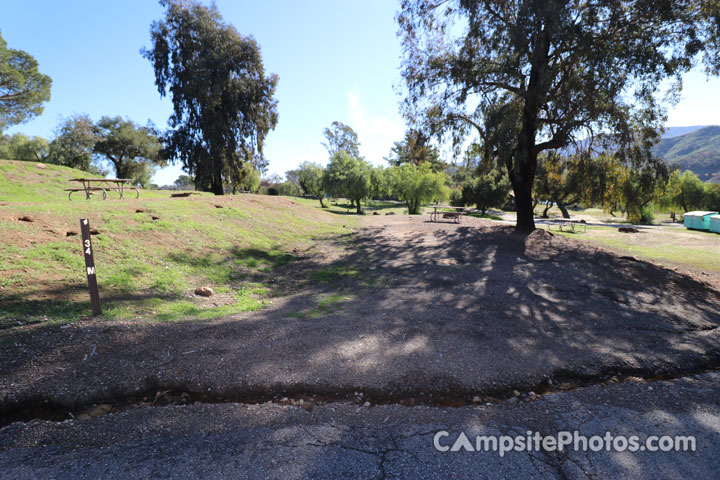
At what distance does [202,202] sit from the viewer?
1491 cm

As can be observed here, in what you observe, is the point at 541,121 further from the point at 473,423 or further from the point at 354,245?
the point at 473,423

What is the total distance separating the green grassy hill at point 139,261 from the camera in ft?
17.9

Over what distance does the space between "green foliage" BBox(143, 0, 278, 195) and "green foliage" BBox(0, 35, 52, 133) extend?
51.0ft

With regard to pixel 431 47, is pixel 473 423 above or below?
below

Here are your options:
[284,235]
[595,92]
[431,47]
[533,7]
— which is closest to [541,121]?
[595,92]

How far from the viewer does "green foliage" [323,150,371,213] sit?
33.8 meters

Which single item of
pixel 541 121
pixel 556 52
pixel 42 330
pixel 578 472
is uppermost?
pixel 556 52

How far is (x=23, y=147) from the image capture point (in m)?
46.5

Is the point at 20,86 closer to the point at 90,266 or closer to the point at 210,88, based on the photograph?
the point at 210,88

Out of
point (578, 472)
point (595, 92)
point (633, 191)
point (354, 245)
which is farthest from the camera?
point (354, 245)

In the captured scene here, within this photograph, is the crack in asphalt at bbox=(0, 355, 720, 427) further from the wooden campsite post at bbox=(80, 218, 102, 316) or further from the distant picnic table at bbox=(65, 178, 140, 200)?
the distant picnic table at bbox=(65, 178, 140, 200)

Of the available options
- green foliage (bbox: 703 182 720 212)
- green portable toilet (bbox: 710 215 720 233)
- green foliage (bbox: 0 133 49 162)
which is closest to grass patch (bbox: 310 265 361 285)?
green portable toilet (bbox: 710 215 720 233)

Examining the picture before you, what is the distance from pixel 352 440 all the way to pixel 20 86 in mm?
43016

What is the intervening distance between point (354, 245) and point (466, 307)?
27.4 ft
